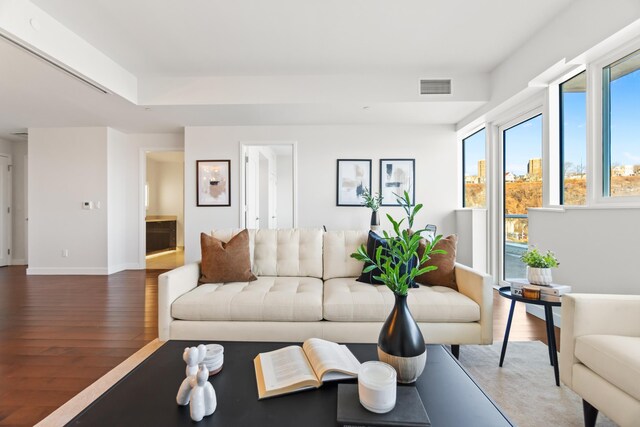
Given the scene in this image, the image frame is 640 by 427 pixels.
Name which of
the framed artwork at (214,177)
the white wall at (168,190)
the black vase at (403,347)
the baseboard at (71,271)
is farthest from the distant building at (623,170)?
the white wall at (168,190)

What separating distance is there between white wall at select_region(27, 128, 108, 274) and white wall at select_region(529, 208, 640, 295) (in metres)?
6.25

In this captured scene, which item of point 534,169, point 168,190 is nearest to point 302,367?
point 534,169

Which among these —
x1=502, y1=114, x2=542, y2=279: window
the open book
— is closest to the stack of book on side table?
the open book

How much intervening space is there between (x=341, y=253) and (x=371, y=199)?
2225 mm

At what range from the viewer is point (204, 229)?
4.90 meters

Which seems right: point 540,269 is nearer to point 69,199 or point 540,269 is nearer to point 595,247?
point 595,247

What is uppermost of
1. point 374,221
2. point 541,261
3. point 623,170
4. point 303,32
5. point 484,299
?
point 303,32

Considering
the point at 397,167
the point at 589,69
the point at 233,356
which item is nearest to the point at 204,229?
the point at 397,167

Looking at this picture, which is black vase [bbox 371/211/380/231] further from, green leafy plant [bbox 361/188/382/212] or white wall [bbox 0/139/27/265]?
white wall [bbox 0/139/27/265]

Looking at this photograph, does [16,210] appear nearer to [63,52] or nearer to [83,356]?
[63,52]

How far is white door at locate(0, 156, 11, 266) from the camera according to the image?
575 centimetres

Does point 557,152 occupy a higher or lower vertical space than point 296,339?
higher

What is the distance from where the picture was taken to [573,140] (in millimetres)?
2807

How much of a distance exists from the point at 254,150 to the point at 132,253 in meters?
2.92
